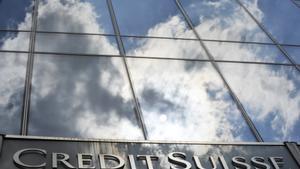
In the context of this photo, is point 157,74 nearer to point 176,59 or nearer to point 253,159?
point 176,59

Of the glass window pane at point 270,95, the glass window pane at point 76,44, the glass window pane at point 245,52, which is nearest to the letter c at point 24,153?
the glass window pane at point 76,44

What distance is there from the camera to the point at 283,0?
15.0 m

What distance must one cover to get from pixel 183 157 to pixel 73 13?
548 cm

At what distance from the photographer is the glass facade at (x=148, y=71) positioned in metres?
8.73

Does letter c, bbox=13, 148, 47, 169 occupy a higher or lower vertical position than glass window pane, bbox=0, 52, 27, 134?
lower

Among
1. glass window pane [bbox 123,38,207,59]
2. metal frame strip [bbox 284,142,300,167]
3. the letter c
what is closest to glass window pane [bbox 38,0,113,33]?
glass window pane [bbox 123,38,207,59]

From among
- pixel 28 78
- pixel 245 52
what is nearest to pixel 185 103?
pixel 28 78

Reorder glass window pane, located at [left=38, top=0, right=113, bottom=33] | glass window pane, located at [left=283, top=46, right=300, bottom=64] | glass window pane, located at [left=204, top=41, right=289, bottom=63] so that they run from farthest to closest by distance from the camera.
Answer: glass window pane, located at [left=283, top=46, right=300, bottom=64] < glass window pane, located at [left=204, top=41, right=289, bottom=63] < glass window pane, located at [left=38, top=0, right=113, bottom=33]

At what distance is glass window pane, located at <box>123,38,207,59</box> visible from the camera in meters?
11.1

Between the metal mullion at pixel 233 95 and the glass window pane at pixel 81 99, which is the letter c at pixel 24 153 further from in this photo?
the metal mullion at pixel 233 95

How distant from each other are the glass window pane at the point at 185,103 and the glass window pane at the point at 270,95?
361 millimetres

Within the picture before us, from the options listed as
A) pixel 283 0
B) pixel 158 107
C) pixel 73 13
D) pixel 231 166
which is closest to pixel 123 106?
pixel 158 107

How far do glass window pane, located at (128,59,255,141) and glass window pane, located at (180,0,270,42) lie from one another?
2017 millimetres

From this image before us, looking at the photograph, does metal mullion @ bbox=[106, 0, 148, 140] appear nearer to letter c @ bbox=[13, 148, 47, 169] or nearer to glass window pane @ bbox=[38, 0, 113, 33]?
glass window pane @ bbox=[38, 0, 113, 33]
